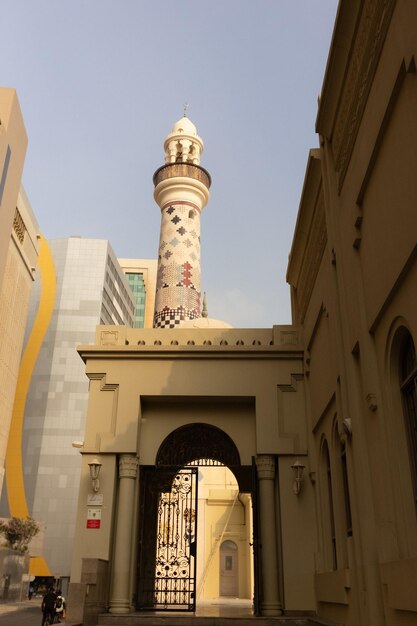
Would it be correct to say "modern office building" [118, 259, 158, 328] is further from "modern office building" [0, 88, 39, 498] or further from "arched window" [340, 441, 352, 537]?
"arched window" [340, 441, 352, 537]

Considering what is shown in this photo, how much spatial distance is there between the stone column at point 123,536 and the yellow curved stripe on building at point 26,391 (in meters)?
31.4

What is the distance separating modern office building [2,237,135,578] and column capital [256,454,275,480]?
3201 cm

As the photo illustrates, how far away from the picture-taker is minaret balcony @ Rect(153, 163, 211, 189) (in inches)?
1073

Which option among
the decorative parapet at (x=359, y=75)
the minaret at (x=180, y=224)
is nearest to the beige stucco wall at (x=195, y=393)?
the decorative parapet at (x=359, y=75)

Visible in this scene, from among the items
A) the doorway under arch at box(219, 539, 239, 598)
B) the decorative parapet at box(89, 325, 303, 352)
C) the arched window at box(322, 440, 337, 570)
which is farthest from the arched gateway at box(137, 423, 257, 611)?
the doorway under arch at box(219, 539, 239, 598)

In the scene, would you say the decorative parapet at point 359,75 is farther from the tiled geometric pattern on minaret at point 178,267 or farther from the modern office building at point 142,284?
the modern office building at point 142,284

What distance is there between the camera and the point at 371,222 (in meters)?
7.46

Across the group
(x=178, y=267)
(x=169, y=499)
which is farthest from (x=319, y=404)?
(x=178, y=267)

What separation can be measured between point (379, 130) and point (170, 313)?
18389mm

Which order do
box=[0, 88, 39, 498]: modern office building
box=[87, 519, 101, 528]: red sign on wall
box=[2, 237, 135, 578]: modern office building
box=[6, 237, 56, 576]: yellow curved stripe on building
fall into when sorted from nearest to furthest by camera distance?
box=[87, 519, 101, 528]: red sign on wall < box=[0, 88, 39, 498]: modern office building < box=[6, 237, 56, 576]: yellow curved stripe on building < box=[2, 237, 135, 578]: modern office building

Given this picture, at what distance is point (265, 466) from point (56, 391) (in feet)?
113

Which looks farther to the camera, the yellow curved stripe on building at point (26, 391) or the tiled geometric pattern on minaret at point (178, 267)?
the yellow curved stripe on building at point (26, 391)

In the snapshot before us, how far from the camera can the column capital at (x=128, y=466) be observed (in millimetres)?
12008

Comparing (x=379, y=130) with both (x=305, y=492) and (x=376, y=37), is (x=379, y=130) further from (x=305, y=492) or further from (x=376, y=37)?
(x=305, y=492)
